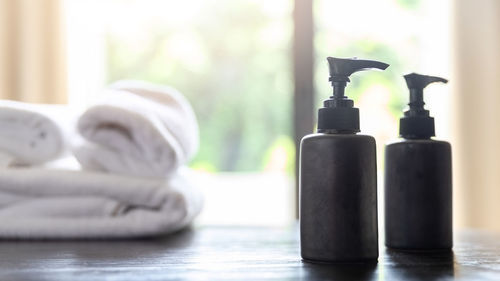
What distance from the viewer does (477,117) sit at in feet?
6.36

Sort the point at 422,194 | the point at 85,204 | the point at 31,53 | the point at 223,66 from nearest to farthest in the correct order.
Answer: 1. the point at 422,194
2. the point at 85,204
3. the point at 31,53
4. the point at 223,66

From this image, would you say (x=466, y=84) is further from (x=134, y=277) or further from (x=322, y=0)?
(x=134, y=277)

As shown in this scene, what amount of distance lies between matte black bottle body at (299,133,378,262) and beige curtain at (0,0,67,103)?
5.01 feet

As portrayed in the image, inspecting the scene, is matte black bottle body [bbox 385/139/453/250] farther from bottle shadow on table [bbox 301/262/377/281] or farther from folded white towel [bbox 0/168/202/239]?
folded white towel [bbox 0/168/202/239]

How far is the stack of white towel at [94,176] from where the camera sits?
30.4 inches

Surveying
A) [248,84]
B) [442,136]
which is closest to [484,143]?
[442,136]

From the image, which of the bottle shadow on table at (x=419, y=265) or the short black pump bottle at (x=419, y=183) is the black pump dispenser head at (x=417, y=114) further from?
the bottle shadow on table at (x=419, y=265)

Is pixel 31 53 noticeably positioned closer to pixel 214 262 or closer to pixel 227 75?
pixel 227 75

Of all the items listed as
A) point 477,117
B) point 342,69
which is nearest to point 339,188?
point 342,69

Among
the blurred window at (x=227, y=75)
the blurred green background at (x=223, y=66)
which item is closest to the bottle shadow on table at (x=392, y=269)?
the blurred window at (x=227, y=75)

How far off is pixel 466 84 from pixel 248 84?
1.20 meters

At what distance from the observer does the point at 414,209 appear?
624 mm

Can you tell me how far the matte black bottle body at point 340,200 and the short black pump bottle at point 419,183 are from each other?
86mm

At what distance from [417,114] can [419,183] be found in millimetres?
75
